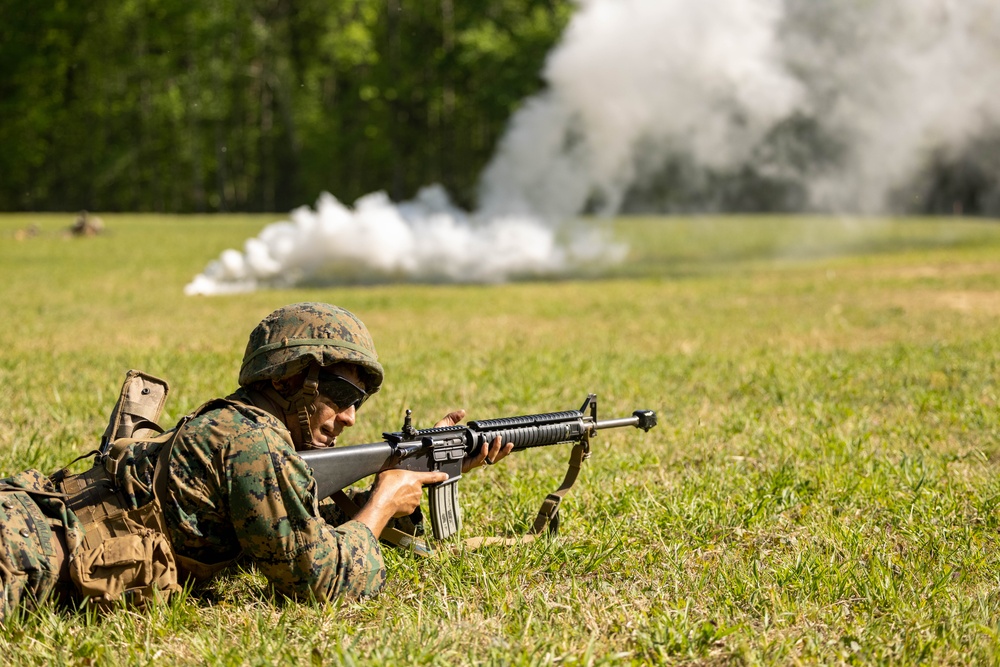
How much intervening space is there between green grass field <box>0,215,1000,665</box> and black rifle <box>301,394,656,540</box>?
214 millimetres

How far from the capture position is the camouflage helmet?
11.4 feet

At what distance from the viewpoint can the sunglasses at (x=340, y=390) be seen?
360 centimetres

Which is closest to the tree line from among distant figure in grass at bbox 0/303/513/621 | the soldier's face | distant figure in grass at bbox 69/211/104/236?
distant figure in grass at bbox 69/211/104/236

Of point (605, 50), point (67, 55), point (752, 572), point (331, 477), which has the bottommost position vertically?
point (752, 572)

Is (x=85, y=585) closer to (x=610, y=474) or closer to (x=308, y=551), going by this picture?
(x=308, y=551)

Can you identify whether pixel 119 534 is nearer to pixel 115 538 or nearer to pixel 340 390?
pixel 115 538

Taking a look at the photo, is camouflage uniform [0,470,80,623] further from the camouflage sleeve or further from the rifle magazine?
the rifle magazine

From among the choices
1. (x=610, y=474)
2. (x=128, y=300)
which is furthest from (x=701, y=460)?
(x=128, y=300)

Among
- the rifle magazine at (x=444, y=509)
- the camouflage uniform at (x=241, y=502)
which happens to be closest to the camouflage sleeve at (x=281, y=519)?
the camouflage uniform at (x=241, y=502)

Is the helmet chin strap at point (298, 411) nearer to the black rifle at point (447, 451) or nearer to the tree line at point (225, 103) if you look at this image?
the black rifle at point (447, 451)

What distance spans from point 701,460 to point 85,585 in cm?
344

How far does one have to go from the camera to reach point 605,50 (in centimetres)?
1917

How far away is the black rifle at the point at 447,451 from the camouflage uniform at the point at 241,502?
189 millimetres

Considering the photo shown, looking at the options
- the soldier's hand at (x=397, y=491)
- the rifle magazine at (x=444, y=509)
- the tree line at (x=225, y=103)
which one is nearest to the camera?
the soldier's hand at (x=397, y=491)
